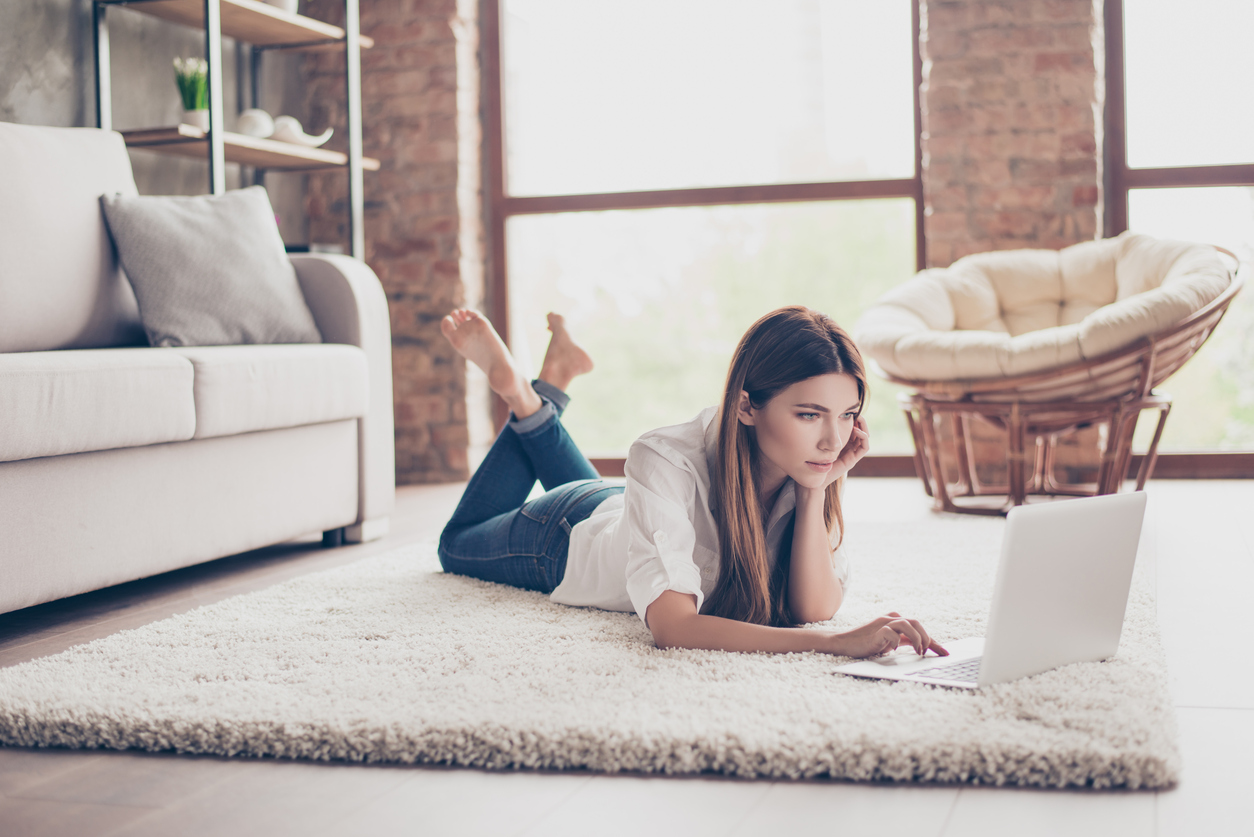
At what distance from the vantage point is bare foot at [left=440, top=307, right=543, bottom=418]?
2.14 metres

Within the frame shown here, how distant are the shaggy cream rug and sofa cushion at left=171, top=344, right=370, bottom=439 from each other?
0.52 metres

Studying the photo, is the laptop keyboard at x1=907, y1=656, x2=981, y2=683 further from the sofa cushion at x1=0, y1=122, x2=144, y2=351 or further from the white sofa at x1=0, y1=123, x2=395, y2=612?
the sofa cushion at x1=0, y1=122, x2=144, y2=351

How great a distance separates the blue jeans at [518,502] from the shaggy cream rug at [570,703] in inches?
7.5

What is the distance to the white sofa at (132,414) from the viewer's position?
1884 mm

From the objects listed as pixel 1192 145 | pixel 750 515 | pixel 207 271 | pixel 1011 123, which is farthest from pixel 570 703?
pixel 1192 145

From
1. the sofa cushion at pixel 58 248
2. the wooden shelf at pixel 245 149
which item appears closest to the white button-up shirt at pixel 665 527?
the sofa cushion at pixel 58 248

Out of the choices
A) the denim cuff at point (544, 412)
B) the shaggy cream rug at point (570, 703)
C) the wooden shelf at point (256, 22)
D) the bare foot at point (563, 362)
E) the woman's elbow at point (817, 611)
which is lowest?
the shaggy cream rug at point (570, 703)

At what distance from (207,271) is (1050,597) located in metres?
2.00

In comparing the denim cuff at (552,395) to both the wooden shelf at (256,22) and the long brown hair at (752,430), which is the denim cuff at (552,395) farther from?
the wooden shelf at (256,22)

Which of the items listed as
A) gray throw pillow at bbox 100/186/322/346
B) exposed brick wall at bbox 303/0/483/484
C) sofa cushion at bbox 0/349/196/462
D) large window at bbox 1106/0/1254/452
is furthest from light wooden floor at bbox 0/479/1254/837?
exposed brick wall at bbox 303/0/483/484

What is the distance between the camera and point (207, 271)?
102 inches

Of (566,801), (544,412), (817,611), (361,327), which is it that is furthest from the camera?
(361,327)

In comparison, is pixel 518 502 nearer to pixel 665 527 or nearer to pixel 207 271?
pixel 665 527

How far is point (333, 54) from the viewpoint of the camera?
447 centimetres
